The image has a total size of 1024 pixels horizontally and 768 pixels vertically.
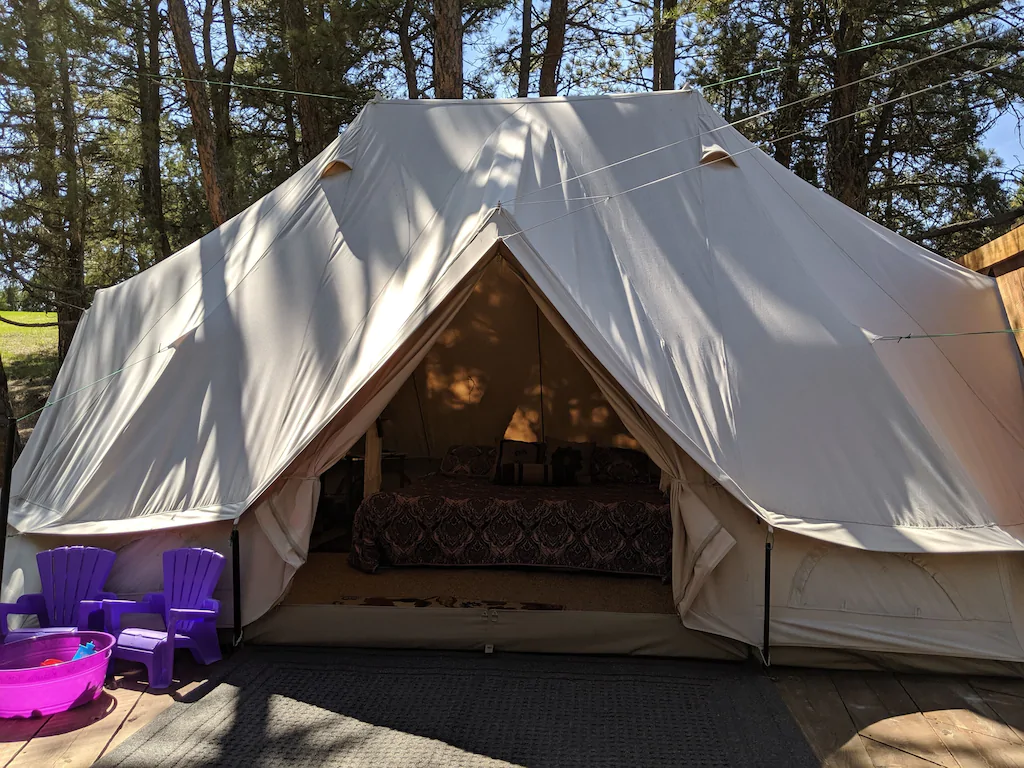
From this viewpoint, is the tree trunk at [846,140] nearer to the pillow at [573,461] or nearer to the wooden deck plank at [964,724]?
the pillow at [573,461]

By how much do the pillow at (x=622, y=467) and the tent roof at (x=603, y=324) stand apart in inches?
82.0

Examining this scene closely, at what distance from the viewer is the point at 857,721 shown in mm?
3135

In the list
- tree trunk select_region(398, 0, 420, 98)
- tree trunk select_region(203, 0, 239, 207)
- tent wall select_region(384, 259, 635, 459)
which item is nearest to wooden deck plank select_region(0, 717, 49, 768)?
tent wall select_region(384, 259, 635, 459)

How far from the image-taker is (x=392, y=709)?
324cm

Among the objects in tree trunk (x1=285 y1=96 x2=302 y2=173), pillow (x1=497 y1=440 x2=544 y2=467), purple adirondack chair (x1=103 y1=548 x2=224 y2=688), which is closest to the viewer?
purple adirondack chair (x1=103 y1=548 x2=224 y2=688)

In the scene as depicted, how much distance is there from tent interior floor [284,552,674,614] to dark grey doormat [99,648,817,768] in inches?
15.5

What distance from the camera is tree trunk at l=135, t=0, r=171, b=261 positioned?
11.0 meters

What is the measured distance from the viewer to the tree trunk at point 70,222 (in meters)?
8.99

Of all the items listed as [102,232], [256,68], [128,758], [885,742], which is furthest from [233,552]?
[256,68]

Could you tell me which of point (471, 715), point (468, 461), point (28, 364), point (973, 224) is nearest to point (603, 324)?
point (471, 715)

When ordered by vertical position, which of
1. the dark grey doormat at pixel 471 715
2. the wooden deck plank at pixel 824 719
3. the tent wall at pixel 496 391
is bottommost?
the wooden deck plank at pixel 824 719

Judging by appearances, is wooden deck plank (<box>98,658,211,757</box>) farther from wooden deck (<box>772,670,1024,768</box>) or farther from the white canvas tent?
wooden deck (<box>772,670,1024,768</box>)

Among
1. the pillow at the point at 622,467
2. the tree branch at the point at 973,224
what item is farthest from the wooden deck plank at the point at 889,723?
the tree branch at the point at 973,224

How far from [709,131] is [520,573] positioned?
115 inches
